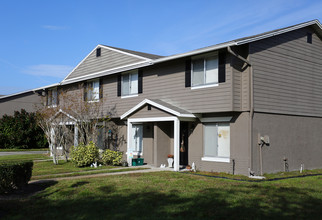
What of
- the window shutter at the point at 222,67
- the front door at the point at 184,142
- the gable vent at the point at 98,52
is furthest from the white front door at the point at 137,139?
the window shutter at the point at 222,67

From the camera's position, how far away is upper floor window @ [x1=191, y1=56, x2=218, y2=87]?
14.2m

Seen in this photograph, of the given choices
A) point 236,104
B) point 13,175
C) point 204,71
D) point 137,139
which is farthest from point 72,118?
point 236,104

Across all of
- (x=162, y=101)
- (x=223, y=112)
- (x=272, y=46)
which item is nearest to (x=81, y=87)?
(x=162, y=101)

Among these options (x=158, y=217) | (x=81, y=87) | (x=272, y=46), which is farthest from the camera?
(x=81, y=87)

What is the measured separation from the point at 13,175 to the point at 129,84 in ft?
32.2

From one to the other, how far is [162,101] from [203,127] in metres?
2.47

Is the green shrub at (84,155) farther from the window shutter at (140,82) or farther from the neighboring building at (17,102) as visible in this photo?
the neighboring building at (17,102)

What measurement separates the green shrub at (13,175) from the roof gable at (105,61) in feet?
28.9

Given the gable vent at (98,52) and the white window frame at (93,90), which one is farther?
the gable vent at (98,52)

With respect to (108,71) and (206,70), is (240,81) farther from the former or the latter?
(108,71)

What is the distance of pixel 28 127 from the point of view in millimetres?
30750

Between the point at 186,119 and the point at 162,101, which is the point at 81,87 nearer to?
the point at 162,101

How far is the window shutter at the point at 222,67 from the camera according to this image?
13629mm

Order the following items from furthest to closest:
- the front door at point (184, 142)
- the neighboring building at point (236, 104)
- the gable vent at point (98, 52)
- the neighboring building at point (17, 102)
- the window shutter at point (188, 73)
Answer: the neighboring building at point (17, 102), the gable vent at point (98, 52), the front door at point (184, 142), the window shutter at point (188, 73), the neighboring building at point (236, 104)
